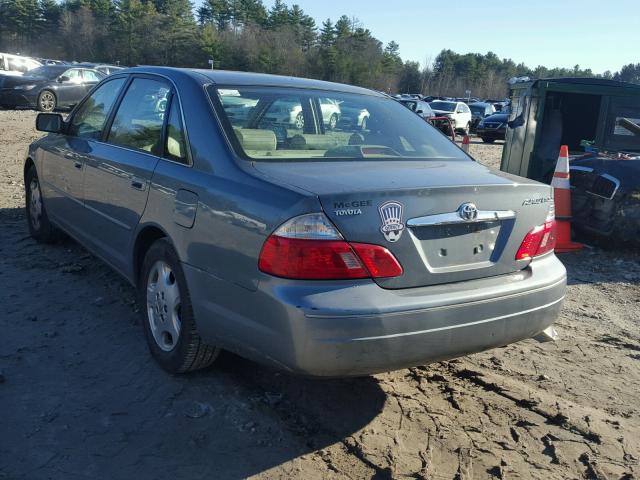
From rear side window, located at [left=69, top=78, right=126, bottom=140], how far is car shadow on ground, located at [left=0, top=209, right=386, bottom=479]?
134cm

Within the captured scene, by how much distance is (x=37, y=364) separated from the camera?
352 centimetres

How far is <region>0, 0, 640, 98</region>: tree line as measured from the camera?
75.0 meters

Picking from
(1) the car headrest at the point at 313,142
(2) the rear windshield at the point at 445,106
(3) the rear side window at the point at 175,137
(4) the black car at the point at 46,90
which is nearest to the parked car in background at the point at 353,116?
(1) the car headrest at the point at 313,142

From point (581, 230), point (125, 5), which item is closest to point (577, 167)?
point (581, 230)

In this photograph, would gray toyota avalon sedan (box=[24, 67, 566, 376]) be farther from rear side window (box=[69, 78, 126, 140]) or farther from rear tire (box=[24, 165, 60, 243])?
rear tire (box=[24, 165, 60, 243])

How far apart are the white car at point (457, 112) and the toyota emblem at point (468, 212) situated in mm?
25676

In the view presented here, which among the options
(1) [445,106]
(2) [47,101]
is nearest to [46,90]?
(2) [47,101]

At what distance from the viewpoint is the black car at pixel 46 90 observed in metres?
19.9

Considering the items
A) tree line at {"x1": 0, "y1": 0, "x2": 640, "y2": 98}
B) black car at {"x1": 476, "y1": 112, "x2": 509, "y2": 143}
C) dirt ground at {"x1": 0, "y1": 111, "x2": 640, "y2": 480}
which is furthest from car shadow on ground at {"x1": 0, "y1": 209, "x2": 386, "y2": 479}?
tree line at {"x1": 0, "y1": 0, "x2": 640, "y2": 98}

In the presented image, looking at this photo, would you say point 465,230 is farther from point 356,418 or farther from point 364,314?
point 356,418

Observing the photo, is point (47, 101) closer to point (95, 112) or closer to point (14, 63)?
point (14, 63)

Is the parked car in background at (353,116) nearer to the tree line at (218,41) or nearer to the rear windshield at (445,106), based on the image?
the rear windshield at (445,106)

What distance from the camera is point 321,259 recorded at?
2551 mm

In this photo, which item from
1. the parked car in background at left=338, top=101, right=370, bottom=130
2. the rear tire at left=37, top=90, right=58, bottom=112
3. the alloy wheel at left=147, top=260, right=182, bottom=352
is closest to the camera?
the alloy wheel at left=147, top=260, right=182, bottom=352
